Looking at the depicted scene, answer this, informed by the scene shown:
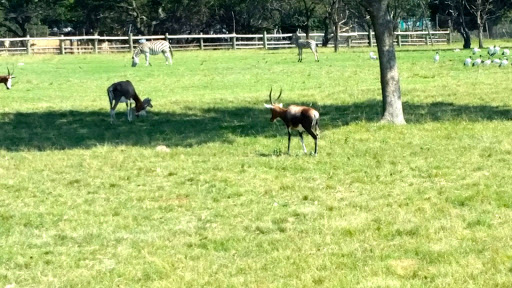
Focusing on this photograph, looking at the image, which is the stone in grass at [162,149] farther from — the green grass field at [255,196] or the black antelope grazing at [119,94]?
the black antelope grazing at [119,94]

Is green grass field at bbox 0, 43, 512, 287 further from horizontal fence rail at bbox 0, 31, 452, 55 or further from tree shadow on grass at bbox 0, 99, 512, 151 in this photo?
horizontal fence rail at bbox 0, 31, 452, 55

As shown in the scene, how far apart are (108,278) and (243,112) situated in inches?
551

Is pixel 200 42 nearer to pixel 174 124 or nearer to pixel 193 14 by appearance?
pixel 193 14

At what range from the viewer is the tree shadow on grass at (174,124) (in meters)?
18.4

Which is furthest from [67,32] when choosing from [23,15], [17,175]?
[17,175]

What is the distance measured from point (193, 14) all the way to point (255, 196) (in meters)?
66.2

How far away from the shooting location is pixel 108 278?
28.6 ft

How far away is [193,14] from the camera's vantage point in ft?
253

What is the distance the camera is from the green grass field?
8.80m

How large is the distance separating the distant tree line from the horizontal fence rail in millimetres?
1971

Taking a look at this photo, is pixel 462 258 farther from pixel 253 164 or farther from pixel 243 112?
pixel 243 112

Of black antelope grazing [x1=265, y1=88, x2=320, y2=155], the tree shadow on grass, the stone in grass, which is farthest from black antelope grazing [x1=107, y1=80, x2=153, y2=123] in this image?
black antelope grazing [x1=265, y1=88, x2=320, y2=155]

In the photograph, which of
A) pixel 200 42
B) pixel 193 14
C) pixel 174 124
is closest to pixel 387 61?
pixel 174 124

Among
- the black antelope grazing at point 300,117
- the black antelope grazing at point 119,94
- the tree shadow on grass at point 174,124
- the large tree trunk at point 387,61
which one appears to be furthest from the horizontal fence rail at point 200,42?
the black antelope grazing at point 300,117
